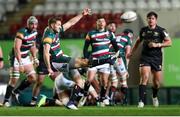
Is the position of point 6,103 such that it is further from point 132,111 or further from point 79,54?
point 79,54

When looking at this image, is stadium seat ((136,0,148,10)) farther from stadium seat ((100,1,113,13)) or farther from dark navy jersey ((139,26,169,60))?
dark navy jersey ((139,26,169,60))

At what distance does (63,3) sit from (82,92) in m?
12.1

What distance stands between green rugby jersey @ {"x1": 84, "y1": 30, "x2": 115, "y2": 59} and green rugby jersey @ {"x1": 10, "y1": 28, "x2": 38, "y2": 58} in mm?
1073

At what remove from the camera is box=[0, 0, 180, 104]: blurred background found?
52.7ft

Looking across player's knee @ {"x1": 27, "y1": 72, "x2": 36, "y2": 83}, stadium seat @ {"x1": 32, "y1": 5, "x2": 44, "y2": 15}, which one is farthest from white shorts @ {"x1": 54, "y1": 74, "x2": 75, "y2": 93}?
stadium seat @ {"x1": 32, "y1": 5, "x2": 44, "y2": 15}

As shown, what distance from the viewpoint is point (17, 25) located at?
2012cm

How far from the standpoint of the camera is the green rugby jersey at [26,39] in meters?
11.7

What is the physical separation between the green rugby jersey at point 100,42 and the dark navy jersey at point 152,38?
0.68m

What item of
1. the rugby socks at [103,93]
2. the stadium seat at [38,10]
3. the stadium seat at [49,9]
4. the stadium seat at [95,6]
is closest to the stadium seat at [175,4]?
the stadium seat at [95,6]

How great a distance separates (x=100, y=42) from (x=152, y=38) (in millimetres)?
1040

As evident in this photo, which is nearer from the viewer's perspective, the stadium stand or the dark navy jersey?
the dark navy jersey

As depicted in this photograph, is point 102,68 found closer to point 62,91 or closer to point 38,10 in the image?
point 62,91

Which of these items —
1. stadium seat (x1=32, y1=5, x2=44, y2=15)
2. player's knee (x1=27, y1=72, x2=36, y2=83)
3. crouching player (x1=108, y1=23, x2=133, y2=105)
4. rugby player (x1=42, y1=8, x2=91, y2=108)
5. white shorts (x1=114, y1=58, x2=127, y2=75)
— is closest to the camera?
rugby player (x1=42, y1=8, x2=91, y2=108)

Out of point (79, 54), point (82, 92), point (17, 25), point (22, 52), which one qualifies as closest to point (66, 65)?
point (82, 92)
